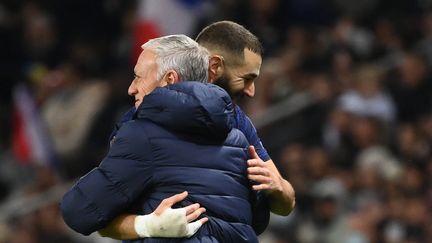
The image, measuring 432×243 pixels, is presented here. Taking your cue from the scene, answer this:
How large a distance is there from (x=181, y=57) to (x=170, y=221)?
0.52m

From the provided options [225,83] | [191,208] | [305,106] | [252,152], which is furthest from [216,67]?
[305,106]

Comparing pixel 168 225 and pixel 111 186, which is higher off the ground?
pixel 111 186

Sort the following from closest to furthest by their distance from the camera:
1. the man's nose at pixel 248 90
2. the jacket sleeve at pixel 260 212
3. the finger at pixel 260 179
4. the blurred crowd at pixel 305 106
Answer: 1. the finger at pixel 260 179
2. the jacket sleeve at pixel 260 212
3. the man's nose at pixel 248 90
4. the blurred crowd at pixel 305 106

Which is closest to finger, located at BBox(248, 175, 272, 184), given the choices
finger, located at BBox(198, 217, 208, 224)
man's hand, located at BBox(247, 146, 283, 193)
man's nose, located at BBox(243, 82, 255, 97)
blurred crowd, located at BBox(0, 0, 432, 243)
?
man's hand, located at BBox(247, 146, 283, 193)

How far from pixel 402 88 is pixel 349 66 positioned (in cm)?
79

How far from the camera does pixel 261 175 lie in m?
3.92

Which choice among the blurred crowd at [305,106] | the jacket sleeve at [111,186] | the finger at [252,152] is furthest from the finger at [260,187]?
the blurred crowd at [305,106]

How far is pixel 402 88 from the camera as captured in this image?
10133mm

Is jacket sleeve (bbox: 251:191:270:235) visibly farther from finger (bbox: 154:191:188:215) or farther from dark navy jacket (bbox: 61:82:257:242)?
finger (bbox: 154:191:188:215)

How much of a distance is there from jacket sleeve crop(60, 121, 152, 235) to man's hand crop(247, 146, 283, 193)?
373mm

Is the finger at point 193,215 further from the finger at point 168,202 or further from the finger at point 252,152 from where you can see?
the finger at point 252,152

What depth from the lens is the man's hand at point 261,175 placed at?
3.90m

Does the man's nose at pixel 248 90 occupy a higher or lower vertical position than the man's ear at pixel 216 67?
lower

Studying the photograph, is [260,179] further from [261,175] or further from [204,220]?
[204,220]
